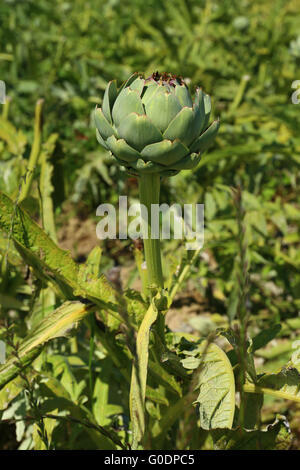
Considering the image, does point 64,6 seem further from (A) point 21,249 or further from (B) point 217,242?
(A) point 21,249

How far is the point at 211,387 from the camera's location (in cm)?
68

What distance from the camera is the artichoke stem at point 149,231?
0.67 metres

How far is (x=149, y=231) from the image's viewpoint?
702 millimetres

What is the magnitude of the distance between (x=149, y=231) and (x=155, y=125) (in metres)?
0.16

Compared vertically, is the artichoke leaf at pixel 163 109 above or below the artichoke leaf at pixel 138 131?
above

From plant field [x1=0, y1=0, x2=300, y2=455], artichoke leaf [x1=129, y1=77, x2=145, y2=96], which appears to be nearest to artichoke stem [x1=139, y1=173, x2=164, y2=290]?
plant field [x1=0, y1=0, x2=300, y2=455]

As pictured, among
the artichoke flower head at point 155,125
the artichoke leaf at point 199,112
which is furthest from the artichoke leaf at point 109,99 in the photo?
the artichoke leaf at point 199,112

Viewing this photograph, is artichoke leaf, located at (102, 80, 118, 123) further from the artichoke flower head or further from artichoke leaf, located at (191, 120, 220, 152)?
artichoke leaf, located at (191, 120, 220, 152)

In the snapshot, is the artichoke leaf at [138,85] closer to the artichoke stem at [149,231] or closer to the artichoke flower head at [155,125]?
the artichoke flower head at [155,125]

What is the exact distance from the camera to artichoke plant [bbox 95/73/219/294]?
1.92 ft

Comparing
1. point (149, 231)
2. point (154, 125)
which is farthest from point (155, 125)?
point (149, 231)

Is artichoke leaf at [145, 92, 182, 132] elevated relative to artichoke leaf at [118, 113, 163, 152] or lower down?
elevated
